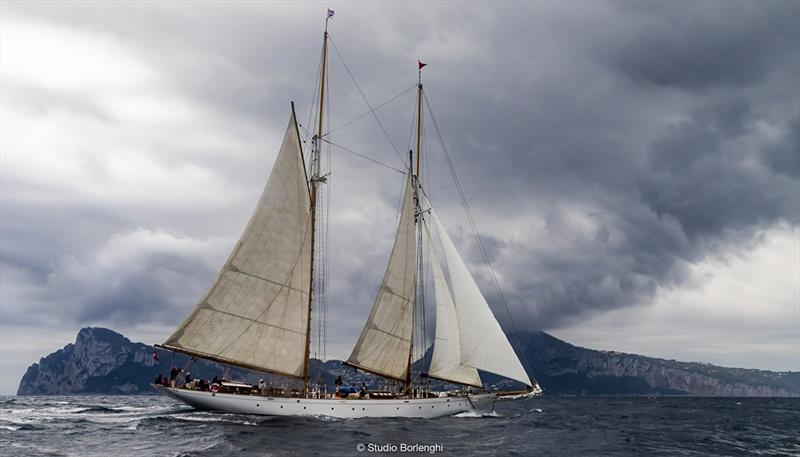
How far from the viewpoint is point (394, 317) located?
193 feet

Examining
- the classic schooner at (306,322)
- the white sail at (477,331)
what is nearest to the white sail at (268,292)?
the classic schooner at (306,322)

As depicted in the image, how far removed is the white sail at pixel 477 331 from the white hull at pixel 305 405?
6.16m

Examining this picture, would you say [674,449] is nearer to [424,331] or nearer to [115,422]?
[424,331]

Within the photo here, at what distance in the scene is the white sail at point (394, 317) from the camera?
58188 mm

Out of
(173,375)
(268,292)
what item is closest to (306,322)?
(268,292)

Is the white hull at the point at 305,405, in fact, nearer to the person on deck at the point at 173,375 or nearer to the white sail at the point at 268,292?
the person on deck at the point at 173,375

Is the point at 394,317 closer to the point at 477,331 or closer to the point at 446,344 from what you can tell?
the point at 446,344

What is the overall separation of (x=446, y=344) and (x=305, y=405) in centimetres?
1453

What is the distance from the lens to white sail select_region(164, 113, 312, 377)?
175ft

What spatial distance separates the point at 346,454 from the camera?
3419 centimetres

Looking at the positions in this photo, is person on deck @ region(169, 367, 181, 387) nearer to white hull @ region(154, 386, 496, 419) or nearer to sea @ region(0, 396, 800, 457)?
white hull @ region(154, 386, 496, 419)

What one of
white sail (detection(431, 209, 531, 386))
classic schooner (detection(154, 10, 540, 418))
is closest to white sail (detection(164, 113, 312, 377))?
classic schooner (detection(154, 10, 540, 418))

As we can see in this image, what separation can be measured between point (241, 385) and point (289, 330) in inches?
257

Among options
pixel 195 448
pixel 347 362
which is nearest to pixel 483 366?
pixel 347 362
